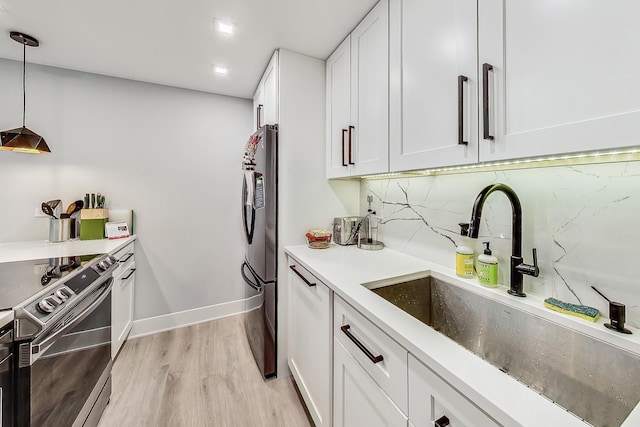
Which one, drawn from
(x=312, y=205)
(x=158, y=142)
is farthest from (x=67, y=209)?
Result: (x=312, y=205)

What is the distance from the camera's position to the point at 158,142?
95.6 inches

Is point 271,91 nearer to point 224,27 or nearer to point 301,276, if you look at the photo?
point 224,27

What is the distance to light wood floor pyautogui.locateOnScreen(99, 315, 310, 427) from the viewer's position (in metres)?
1.48

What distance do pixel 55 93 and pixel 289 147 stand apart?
208 cm

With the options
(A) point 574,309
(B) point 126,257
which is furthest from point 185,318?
(A) point 574,309

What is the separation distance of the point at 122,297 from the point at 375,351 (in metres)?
2.10

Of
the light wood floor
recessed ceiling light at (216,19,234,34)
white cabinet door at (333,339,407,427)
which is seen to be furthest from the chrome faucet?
recessed ceiling light at (216,19,234,34)

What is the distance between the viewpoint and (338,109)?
1741mm

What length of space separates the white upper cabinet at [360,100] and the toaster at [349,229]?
1.15ft

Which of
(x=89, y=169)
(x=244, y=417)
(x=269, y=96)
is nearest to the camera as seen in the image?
(x=244, y=417)

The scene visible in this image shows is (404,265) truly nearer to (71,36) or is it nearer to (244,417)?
(244,417)

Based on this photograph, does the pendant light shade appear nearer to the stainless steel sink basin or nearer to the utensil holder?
the utensil holder

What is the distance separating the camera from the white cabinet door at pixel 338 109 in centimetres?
163

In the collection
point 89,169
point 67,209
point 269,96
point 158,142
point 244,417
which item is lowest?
point 244,417
